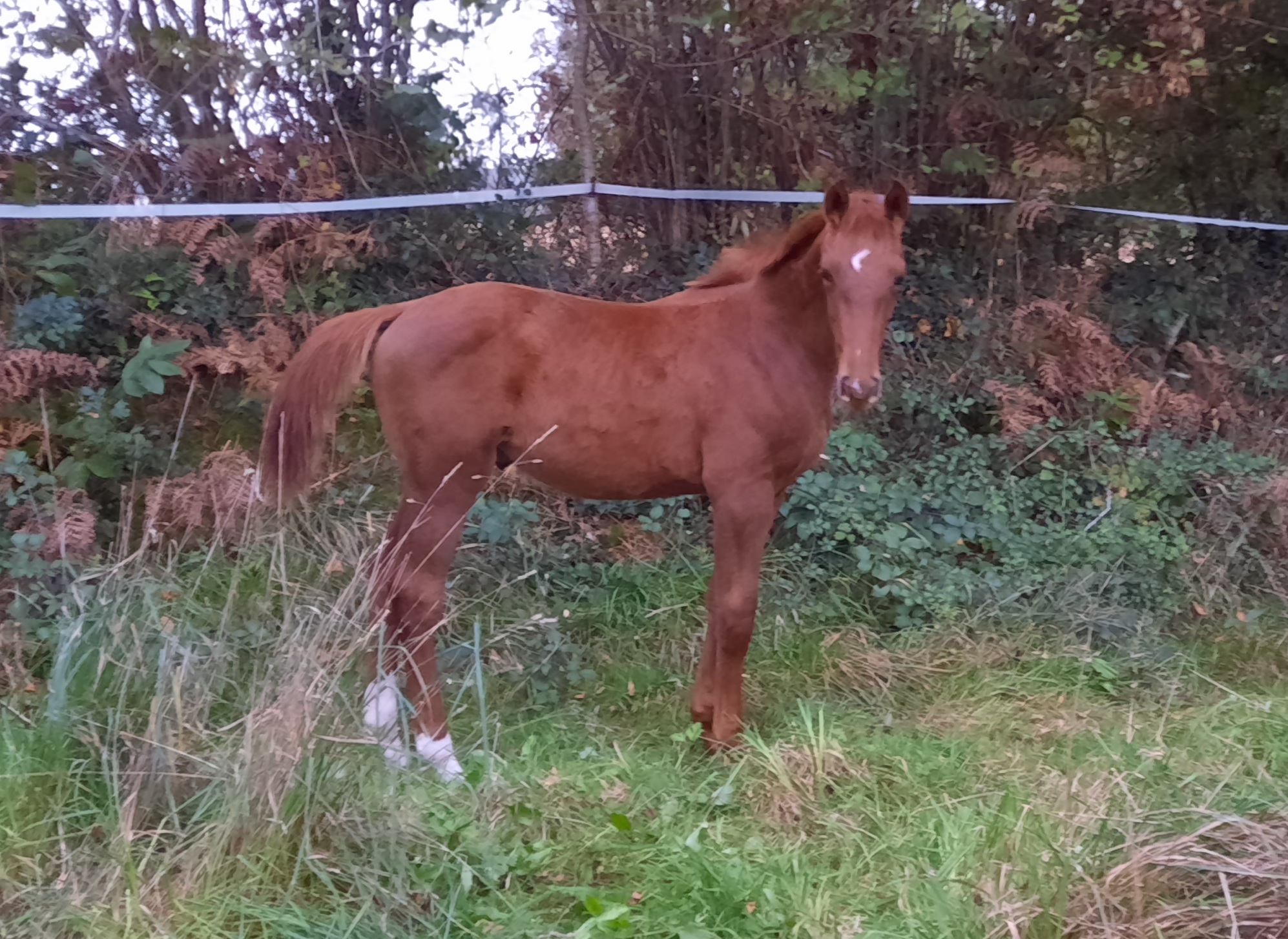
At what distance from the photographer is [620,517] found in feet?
14.7

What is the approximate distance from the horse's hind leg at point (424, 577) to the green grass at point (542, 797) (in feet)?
0.49

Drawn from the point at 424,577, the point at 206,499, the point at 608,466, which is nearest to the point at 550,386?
the point at 608,466

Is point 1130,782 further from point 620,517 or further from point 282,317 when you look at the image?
point 282,317

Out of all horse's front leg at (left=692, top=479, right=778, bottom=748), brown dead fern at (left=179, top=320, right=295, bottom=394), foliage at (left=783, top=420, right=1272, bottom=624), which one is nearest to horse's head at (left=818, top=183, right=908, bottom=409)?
horse's front leg at (left=692, top=479, right=778, bottom=748)

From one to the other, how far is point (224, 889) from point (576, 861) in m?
0.83

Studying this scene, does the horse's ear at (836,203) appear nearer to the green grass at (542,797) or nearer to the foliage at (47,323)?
the green grass at (542,797)

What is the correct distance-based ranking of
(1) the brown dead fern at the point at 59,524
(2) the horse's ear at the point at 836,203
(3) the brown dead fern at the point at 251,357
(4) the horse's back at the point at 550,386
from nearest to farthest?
(2) the horse's ear at the point at 836,203 → (4) the horse's back at the point at 550,386 → (1) the brown dead fern at the point at 59,524 → (3) the brown dead fern at the point at 251,357

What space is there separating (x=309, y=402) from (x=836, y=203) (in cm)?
176

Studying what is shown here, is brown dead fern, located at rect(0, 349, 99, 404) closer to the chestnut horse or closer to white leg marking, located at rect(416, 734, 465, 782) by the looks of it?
the chestnut horse

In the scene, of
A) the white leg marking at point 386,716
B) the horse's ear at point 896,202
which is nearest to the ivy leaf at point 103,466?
the white leg marking at point 386,716

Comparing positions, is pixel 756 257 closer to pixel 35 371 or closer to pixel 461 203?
pixel 461 203

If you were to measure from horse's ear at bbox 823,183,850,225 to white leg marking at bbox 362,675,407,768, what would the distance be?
1.82 meters

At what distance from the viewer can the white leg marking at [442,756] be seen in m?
2.49

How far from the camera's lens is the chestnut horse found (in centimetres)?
281
